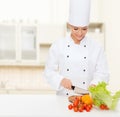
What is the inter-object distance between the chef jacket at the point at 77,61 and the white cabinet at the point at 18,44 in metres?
2.33

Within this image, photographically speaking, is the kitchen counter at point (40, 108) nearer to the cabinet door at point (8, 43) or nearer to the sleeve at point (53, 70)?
the sleeve at point (53, 70)

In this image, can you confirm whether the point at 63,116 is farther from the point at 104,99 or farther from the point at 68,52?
the point at 68,52

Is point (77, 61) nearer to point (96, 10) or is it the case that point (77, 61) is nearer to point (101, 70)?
point (101, 70)

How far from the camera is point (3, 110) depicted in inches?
65.1

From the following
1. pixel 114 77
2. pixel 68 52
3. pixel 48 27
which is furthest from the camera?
pixel 48 27

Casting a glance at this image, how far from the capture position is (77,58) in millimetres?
2240

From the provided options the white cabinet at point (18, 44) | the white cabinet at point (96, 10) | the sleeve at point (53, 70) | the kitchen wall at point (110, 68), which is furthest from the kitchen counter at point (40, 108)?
the white cabinet at point (96, 10)

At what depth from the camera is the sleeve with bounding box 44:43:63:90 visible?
2109 millimetres

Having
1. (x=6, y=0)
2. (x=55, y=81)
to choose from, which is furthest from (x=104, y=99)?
(x=6, y=0)

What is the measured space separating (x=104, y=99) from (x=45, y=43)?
2984 mm

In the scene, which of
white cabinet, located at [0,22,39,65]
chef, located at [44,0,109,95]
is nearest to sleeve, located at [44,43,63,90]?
chef, located at [44,0,109,95]

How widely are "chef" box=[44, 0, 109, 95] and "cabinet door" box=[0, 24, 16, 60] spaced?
2.39 metres

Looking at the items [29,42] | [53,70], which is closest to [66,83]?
[53,70]

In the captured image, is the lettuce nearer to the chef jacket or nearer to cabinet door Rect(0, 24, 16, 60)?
the chef jacket
